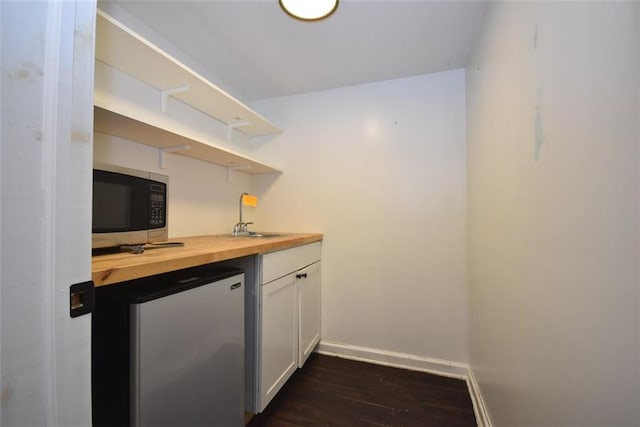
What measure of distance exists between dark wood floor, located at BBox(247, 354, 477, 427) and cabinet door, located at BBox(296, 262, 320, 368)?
19 cm

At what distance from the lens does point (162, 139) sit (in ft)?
4.42

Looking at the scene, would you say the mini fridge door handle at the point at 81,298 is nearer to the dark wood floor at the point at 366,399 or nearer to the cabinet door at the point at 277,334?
the cabinet door at the point at 277,334

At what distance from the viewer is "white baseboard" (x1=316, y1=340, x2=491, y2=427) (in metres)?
1.73

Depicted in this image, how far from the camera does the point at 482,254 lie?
1363 millimetres

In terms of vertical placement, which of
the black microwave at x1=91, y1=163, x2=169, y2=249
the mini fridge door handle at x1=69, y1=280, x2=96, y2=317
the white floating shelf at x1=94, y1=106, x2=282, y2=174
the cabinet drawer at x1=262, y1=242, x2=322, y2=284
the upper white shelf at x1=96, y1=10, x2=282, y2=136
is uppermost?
the upper white shelf at x1=96, y1=10, x2=282, y2=136

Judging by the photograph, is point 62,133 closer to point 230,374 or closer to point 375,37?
point 230,374

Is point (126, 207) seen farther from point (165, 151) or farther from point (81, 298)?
point (165, 151)

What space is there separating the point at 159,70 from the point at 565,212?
5.65ft

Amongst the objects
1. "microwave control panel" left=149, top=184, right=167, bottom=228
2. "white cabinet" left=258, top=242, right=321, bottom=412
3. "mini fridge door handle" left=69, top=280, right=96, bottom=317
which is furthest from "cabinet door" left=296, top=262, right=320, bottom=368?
"mini fridge door handle" left=69, top=280, right=96, bottom=317

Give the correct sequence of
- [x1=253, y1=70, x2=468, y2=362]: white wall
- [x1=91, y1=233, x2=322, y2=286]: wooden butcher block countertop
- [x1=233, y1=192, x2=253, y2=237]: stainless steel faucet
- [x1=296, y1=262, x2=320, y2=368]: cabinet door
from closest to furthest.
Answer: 1. [x1=91, y1=233, x2=322, y2=286]: wooden butcher block countertop
2. [x1=296, y1=262, x2=320, y2=368]: cabinet door
3. [x1=253, y1=70, x2=468, y2=362]: white wall
4. [x1=233, y1=192, x2=253, y2=237]: stainless steel faucet

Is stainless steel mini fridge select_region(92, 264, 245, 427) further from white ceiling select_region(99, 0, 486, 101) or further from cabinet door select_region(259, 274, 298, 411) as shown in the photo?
white ceiling select_region(99, 0, 486, 101)

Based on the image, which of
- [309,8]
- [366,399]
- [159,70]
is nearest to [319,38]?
[309,8]

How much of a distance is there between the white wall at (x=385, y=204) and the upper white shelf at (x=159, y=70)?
591 mm

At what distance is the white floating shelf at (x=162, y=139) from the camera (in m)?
1.08
